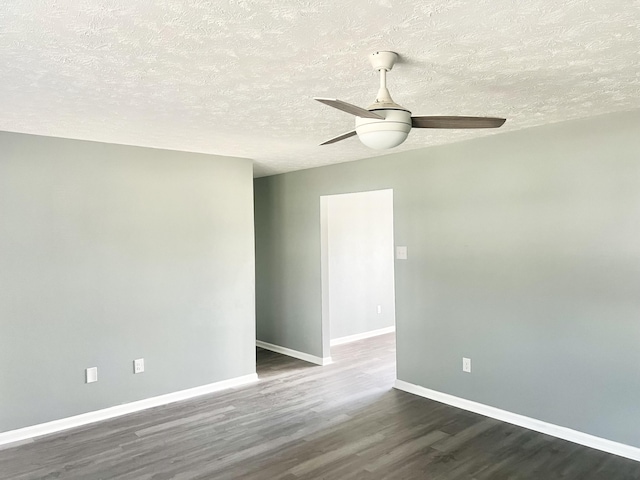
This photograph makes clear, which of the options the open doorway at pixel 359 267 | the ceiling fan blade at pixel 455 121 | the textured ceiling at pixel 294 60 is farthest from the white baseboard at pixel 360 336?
the ceiling fan blade at pixel 455 121

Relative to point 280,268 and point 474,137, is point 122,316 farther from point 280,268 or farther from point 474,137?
point 474,137

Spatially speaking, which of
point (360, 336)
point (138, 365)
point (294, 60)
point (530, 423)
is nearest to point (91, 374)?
point (138, 365)

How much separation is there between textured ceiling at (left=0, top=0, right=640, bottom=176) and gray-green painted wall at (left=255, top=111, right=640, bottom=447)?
0.41m

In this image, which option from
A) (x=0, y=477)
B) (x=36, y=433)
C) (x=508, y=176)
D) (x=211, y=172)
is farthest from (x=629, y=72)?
(x=36, y=433)

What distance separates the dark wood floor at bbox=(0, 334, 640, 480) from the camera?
2.96 meters

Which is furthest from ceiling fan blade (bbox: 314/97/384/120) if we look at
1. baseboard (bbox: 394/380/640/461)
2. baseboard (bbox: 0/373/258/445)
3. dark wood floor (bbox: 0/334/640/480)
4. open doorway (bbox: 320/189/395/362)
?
open doorway (bbox: 320/189/395/362)

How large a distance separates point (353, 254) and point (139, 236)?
326 cm

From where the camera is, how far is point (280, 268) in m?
5.96

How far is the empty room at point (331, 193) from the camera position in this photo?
6.17 ft

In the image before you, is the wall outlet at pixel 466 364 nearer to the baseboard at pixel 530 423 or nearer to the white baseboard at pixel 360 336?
the baseboard at pixel 530 423

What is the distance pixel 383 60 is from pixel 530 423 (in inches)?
119

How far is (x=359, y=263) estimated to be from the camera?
6637mm

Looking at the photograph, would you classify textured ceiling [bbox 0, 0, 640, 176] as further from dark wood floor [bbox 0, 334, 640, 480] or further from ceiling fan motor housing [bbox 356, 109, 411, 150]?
dark wood floor [bbox 0, 334, 640, 480]

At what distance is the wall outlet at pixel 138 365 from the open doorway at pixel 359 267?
2.68m
